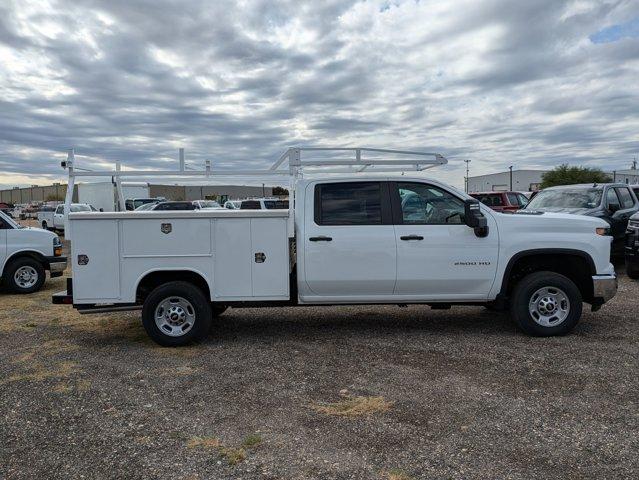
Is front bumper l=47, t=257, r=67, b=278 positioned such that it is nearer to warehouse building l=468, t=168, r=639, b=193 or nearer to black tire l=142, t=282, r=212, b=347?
black tire l=142, t=282, r=212, b=347

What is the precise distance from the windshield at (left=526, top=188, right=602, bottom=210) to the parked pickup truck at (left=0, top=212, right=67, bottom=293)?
10.4 m

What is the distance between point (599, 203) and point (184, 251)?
9495 millimetres

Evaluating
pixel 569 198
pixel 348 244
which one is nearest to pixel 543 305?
pixel 348 244

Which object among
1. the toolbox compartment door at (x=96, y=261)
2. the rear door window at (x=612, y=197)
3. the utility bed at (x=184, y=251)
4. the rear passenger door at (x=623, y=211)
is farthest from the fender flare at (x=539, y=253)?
the rear door window at (x=612, y=197)

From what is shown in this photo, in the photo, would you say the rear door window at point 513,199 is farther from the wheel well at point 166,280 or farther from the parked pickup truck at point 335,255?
the wheel well at point 166,280

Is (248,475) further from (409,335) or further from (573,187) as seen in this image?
(573,187)

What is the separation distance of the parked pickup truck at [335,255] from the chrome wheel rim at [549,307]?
0.04ft

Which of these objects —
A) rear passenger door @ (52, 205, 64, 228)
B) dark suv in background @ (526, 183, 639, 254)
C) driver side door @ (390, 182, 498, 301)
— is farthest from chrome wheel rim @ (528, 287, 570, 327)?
rear passenger door @ (52, 205, 64, 228)

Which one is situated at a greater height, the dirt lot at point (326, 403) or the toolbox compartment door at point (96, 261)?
the toolbox compartment door at point (96, 261)

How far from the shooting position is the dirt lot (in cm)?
366

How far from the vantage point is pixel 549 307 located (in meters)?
6.54

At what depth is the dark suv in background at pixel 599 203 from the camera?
11.8 m

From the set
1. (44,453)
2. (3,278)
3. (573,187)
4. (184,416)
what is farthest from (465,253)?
(3,278)

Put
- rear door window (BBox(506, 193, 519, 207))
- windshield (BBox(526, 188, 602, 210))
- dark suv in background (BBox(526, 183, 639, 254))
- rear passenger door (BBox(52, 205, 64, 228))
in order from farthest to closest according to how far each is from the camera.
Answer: rear passenger door (BBox(52, 205, 64, 228)), rear door window (BBox(506, 193, 519, 207)), windshield (BBox(526, 188, 602, 210)), dark suv in background (BBox(526, 183, 639, 254))
